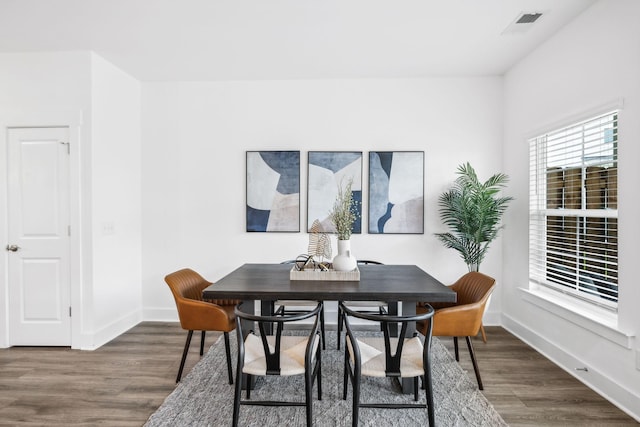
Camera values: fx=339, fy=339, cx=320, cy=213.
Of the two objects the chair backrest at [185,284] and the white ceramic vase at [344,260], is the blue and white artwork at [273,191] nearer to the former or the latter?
the chair backrest at [185,284]

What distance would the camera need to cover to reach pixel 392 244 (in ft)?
13.0

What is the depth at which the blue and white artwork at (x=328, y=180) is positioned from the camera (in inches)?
154

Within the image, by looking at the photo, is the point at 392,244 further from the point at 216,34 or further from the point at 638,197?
the point at 216,34

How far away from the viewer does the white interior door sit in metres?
3.29

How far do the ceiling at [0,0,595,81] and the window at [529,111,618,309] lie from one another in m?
0.99

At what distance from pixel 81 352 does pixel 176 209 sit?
1.69 metres

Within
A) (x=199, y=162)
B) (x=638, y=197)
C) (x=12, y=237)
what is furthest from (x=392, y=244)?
(x=12, y=237)

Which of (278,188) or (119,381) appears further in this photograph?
(278,188)

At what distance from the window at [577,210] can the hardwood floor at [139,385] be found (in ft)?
2.38

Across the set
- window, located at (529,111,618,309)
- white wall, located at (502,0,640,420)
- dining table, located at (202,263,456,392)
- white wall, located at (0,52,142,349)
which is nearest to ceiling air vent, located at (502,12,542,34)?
white wall, located at (502,0,640,420)

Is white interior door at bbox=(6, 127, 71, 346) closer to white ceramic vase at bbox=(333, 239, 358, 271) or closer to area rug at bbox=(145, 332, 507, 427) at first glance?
area rug at bbox=(145, 332, 507, 427)

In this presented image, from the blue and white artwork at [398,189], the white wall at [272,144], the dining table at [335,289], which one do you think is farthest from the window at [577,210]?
the dining table at [335,289]

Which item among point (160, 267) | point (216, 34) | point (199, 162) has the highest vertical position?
point (216, 34)

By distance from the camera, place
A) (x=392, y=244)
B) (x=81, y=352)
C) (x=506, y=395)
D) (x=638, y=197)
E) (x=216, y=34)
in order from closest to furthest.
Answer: (x=638, y=197), (x=506, y=395), (x=216, y=34), (x=81, y=352), (x=392, y=244)
